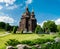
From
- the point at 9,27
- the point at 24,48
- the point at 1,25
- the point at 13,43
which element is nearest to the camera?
the point at 24,48

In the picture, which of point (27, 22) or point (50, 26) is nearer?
point (50, 26)

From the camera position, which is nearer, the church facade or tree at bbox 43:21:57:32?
tree at bbox 43:21:57:32

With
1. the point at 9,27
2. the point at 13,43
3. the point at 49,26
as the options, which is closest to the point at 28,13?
the point at 49,26

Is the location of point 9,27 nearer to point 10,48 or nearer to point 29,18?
point 29,18

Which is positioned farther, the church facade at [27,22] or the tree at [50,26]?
the church facade at [27,22]

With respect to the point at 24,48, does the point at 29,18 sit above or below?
above

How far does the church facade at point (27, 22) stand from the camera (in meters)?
81.3

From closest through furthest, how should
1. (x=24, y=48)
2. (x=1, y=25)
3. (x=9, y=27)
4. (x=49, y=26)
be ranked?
(x=24, y=48)
(x=49, y=26)
(x=9, y=27)
(x=1, y=25)

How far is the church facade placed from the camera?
81312 millimetres

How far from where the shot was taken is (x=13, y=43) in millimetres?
28281

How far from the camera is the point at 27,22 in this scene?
272 ft

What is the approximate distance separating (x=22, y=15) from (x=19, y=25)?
Answer: 386 centimetres

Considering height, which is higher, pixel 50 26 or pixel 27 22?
pixel 27 22

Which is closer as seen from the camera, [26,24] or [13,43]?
[13,43]
